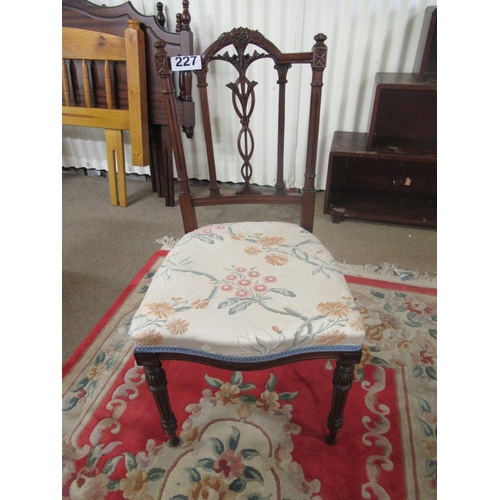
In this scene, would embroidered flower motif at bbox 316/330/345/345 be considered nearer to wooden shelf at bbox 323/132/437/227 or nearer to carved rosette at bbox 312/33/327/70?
carved rosette at bbox 312/33/327/70

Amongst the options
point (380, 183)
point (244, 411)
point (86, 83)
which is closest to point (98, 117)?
point (86, 83)

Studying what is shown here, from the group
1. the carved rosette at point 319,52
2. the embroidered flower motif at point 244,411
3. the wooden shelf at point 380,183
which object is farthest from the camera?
the wooden shelf at point 380,183

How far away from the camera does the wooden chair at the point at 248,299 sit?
0.72m

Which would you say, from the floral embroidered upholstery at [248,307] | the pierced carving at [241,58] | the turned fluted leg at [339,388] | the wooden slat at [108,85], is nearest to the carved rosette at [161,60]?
the pierced carving at [241,58]

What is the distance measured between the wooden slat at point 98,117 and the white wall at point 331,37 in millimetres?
461

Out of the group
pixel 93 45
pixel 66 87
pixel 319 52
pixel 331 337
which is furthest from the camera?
pixel 66 87

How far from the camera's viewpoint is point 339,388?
80cm

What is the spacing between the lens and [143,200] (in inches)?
88.5

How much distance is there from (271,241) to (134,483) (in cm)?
68

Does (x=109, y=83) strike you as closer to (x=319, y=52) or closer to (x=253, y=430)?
(x=319, y=52)

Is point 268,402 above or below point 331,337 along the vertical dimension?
below

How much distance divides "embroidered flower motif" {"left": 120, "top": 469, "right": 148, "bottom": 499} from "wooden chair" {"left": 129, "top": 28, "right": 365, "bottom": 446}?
0.32 feet

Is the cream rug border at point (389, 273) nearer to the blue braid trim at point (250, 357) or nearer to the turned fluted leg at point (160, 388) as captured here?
the blue braid trim at point (250, 357)

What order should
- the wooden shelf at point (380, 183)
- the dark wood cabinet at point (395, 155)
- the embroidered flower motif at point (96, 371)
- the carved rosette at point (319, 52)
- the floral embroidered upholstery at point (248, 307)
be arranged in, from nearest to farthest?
the floral embroidered upholstery at point (248, 307) → the carved rosette at point (319, 52) → the embroidered flower motif at point (96, 371) → the dark wood cabinet at point (395, 155) → the wooden shelf at point (380, 183)
